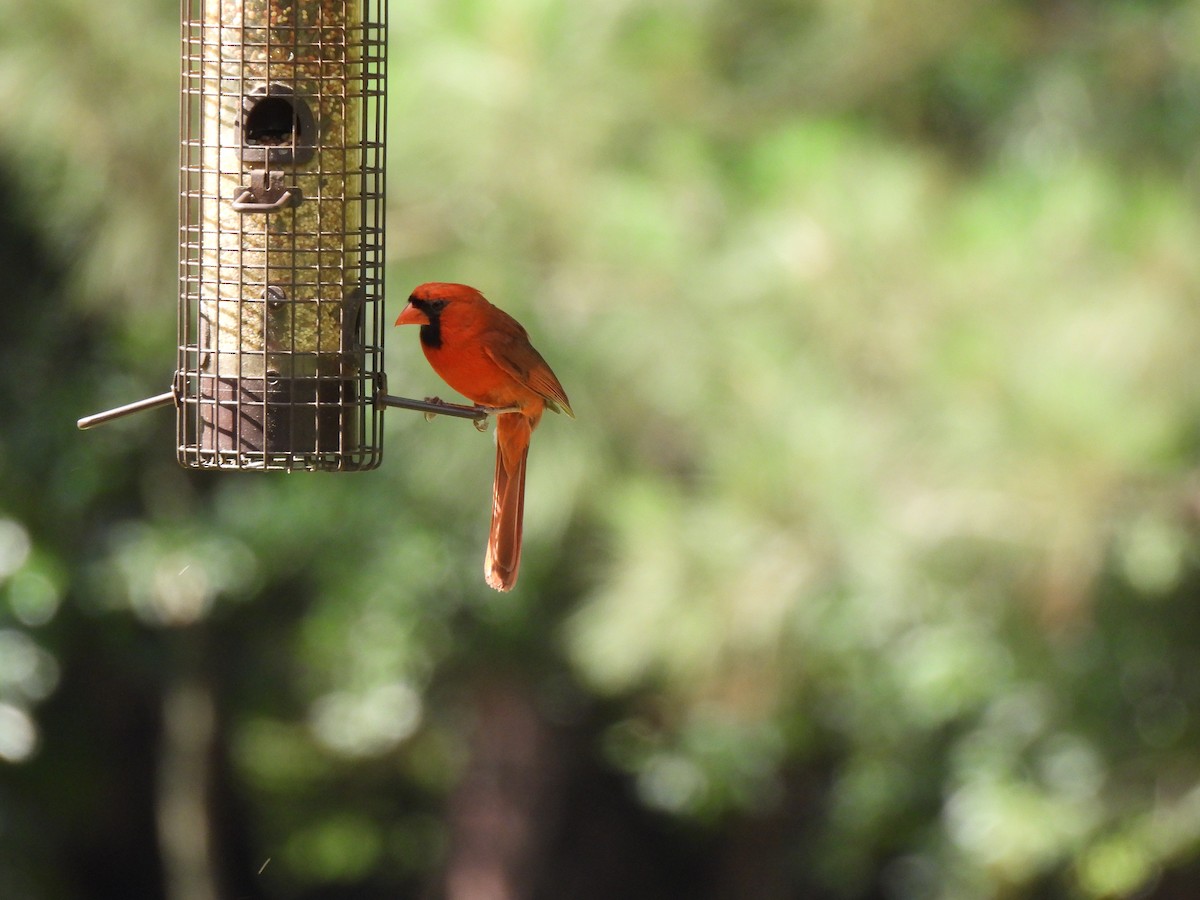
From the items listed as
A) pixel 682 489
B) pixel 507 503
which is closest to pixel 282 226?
pixel 507 503

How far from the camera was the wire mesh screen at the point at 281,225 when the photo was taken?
396 cm

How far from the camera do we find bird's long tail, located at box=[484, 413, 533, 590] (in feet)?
13.6

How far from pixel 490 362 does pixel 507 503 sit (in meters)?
0.34

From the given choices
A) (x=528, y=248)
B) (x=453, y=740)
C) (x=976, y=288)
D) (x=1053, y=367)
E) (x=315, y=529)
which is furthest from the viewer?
(x=453, y=740)

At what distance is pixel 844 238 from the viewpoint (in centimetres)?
624

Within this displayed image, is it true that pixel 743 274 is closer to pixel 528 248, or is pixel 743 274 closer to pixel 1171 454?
pixel 528 248

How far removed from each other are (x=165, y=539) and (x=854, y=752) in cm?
322

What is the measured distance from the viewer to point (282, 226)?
4031 millimetres

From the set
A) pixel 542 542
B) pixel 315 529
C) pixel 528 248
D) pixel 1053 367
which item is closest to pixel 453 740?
pixel 315 529

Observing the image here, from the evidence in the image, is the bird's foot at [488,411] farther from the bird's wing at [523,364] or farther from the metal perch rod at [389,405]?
the bird's wing at [523,364]

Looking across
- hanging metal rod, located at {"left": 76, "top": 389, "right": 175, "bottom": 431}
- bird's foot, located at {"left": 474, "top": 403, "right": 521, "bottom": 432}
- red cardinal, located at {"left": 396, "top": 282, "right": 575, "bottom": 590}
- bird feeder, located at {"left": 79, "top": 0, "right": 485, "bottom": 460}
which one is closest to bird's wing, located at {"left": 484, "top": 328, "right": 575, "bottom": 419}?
red cardinal, located at {"left": 396, "top": 282, "right": 575, "bottom": 590}

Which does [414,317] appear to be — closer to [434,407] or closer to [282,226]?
[282,226]

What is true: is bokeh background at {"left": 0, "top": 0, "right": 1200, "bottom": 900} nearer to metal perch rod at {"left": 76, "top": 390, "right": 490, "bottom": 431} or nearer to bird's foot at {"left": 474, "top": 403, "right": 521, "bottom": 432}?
bird's foot at {"left": 474, "top": 403, "right": 521, "bottom": 432}

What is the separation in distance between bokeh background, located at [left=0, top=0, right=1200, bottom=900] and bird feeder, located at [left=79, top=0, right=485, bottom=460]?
2.49 meters
